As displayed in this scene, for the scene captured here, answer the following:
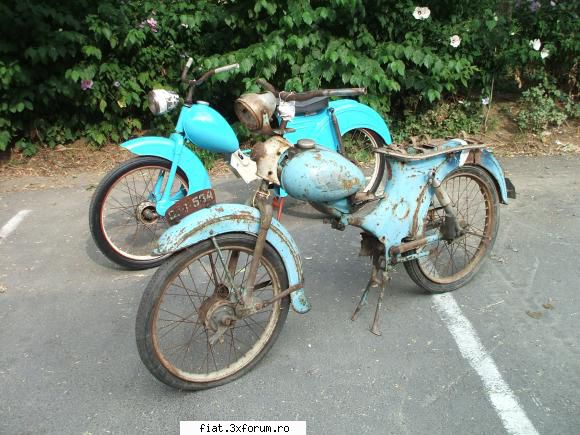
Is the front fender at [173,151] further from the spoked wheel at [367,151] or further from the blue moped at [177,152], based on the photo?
the spoked wheel at [367,151]

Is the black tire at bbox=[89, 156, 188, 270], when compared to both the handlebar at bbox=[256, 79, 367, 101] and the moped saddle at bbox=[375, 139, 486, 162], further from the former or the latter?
the moped saddle at bbox=[375, 139, 486, 162]

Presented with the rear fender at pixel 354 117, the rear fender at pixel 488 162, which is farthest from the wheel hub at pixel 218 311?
the rear fender at pixel 354 117

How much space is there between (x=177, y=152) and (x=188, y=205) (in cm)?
135

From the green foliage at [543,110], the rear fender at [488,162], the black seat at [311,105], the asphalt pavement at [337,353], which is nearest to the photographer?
the asphalt pavement at [337,353]

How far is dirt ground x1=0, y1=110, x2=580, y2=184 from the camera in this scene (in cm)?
592

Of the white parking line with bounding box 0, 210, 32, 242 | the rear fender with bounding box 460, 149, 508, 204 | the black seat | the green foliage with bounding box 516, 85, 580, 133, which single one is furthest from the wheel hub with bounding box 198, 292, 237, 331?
the green foliage with bounding box 516, 85, 580, 133

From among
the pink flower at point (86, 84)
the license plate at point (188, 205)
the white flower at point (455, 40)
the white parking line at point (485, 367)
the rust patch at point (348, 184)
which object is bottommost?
the white parking line at point (485, 367)

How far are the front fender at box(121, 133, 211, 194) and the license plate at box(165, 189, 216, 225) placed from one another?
1.29 m

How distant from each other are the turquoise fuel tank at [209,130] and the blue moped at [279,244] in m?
0.83

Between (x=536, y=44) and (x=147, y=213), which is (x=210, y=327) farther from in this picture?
(x=536, y=44)

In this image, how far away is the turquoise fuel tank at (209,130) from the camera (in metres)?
3.41

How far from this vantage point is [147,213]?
3.75 m

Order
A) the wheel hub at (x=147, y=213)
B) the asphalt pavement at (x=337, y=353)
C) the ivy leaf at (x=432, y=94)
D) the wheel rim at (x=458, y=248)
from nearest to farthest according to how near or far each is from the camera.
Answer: the asphalt pavement at (x=337, y=353) → the wheel rim at (x=458, y=248) → the wheel hub at (x=147, y=213) → the ivy leaf at (x=432, y=94)

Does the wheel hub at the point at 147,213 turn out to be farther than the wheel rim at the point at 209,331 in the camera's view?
Yes
